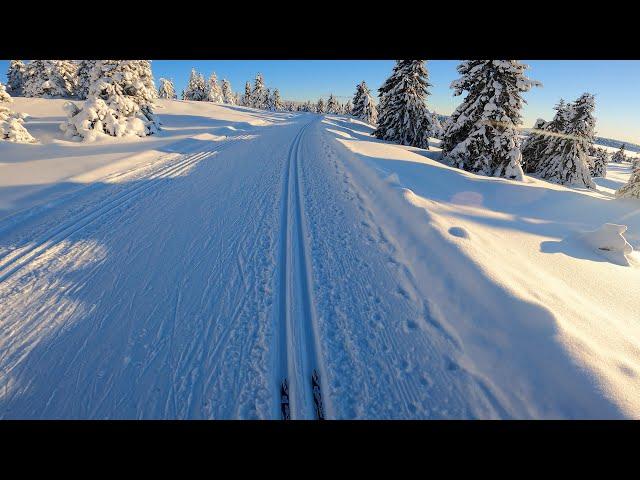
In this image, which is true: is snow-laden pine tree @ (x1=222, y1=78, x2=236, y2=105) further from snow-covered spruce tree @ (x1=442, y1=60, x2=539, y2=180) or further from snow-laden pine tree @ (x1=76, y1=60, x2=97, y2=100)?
snow-covered spruce tree @ (x1=442, y1=60, x2=539, y2=180)

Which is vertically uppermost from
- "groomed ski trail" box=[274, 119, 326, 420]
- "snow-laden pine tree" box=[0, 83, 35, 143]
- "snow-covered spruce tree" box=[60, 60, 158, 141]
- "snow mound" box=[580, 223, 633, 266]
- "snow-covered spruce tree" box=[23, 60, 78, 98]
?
"snow-covered spruce tree" box=[23, 60, 78, 98]

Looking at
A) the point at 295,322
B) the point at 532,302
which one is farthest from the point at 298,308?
the point at 532,302

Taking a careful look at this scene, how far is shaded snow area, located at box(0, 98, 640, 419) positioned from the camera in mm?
2498

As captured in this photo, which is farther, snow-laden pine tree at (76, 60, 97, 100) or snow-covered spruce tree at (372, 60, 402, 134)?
snow-laden pine tree at (76, 60, 97, 100)

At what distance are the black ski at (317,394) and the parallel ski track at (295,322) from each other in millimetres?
34

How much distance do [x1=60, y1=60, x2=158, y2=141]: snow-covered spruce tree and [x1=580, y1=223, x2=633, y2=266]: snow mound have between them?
19128 millimetres

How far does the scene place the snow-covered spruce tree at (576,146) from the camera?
23734mm

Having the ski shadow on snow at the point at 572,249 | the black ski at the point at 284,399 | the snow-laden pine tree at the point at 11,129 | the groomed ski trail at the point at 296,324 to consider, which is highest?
the snow-laden pine tree at the point at 11,129

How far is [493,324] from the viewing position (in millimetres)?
3314

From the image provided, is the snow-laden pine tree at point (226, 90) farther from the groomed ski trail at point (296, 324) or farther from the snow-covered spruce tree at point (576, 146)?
the groomed ski trail at point (296, 324)

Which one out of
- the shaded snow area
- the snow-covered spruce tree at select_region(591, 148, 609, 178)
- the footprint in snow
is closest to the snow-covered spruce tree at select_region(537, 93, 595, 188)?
the snow-covered spruce tree at select_region(591, 148, 609, 178)

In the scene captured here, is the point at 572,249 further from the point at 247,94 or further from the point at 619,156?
the point at 619,156

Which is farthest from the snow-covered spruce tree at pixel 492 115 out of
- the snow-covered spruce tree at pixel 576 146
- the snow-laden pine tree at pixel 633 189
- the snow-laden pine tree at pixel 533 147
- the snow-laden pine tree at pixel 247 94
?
the snow-laden pine tree at pixel 247 94

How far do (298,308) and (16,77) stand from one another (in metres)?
69.9
